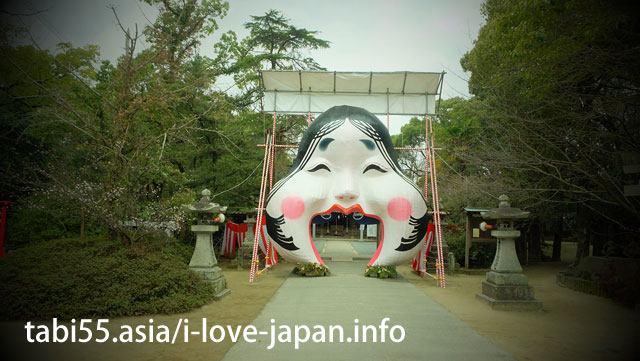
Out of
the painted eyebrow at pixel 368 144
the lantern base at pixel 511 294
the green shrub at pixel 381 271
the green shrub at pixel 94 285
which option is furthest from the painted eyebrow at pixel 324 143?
the lantern base at pixel 511 294

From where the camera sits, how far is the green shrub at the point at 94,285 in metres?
5.48

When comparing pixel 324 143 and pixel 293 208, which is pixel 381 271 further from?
pixel 324 143

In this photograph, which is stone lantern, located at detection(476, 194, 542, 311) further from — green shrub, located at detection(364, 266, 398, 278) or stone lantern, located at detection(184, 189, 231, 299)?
stone lantern, located at detection(184, 189, 231, 299)

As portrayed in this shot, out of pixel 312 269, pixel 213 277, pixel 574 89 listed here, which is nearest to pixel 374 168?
pixel 312 269

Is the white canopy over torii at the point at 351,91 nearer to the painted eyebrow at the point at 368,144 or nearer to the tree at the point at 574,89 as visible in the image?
the tree at the point at 574,89

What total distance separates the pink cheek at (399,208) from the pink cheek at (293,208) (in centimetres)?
221

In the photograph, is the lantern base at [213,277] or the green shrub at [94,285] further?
the lantern base at [213,277]

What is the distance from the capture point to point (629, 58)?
5.81 meters

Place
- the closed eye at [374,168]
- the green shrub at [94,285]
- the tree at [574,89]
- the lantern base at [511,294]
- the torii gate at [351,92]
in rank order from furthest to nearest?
the torii gate at [351,92], the closed eye at [374,168], the lantern base at [511,294], the tree at [574,89], the green shrub at [94,285]

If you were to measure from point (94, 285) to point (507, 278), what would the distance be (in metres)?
6.94

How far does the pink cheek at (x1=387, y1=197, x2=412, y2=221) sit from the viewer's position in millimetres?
9547

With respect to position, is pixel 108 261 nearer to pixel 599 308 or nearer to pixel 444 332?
pixel 444 332

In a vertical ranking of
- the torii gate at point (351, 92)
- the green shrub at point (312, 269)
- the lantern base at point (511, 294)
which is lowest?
the green shrub at point (312, 269)

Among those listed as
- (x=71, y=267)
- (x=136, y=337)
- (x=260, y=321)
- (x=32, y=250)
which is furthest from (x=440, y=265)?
(x=32, y=250)
